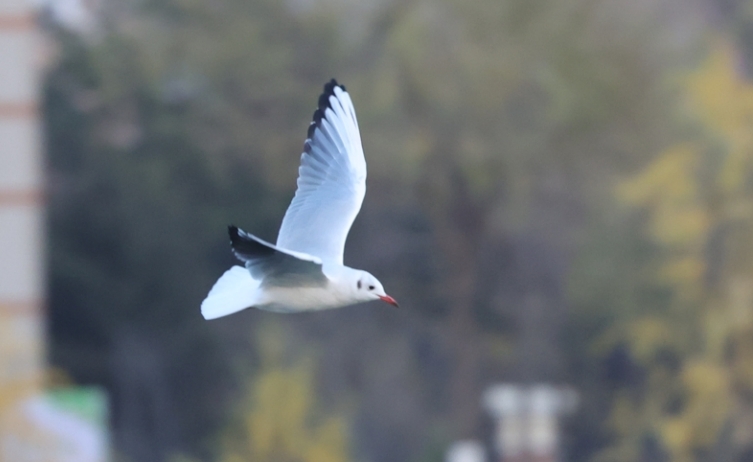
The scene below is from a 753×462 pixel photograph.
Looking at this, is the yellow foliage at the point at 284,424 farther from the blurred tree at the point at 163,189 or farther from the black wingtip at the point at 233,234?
the black wingtip at the point at 233,234

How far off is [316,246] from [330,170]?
36cm

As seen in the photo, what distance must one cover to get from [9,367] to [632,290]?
6577 mm

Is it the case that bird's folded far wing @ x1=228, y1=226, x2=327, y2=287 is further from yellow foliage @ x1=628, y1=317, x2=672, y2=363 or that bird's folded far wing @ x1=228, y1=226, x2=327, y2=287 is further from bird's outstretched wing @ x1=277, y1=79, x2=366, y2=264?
yellow foliage @ x1=628, y1=317, x2=672, y2=363

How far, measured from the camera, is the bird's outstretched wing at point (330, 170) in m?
5.14

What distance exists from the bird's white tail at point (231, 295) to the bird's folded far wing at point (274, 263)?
6cm

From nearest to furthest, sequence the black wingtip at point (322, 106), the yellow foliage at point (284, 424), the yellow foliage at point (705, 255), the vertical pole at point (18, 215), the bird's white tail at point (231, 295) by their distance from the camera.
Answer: the bird's white tail at point (231, 295) → the black wingtip at point (322, 106) → the yellow foliage at point (284, 424) → the vertical pole at point (18, 215) → the yellow foliage at point (705, 255)

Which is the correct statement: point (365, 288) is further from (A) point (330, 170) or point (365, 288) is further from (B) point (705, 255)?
(B) point (705, 255)

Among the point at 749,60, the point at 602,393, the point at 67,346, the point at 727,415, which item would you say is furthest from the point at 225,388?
the point at 749,60

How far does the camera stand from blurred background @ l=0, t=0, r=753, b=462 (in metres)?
17.4

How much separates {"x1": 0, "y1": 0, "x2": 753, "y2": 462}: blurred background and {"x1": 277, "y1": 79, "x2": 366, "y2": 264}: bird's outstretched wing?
36.8 feet

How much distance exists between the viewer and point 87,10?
18484 mm

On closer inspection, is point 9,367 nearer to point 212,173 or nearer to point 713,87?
point 212,173

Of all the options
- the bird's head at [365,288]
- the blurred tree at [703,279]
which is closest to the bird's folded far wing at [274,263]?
the bird's head at [365,288]

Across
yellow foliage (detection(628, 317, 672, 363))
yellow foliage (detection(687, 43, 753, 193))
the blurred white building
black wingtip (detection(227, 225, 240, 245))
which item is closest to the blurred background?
yellow foliage (detection(628, 317, 672, 363))
